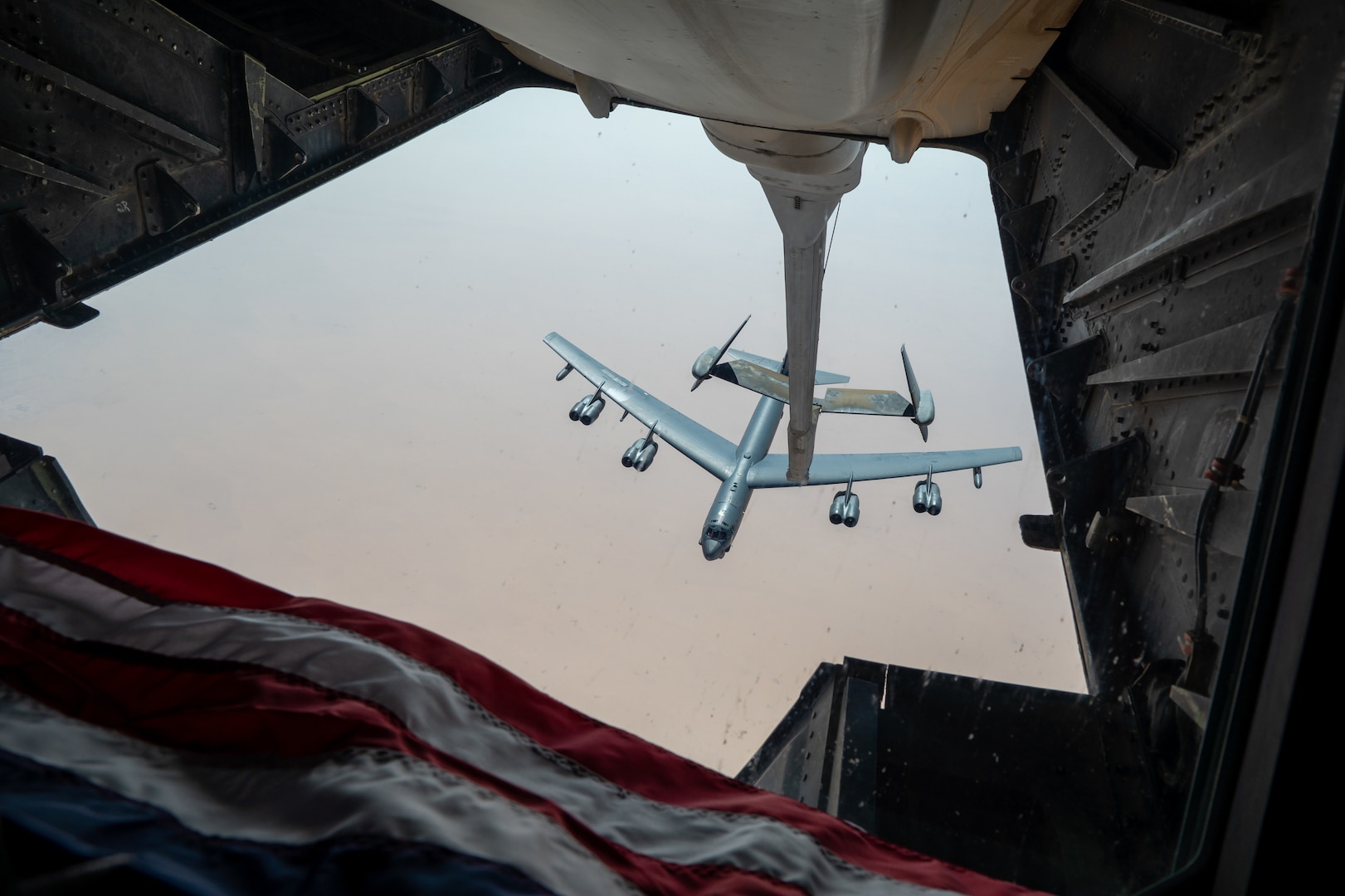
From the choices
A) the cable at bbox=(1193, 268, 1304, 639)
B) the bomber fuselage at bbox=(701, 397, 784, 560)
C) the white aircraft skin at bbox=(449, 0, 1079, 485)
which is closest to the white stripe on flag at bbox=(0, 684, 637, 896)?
the cable at bbox=(1193, 268, 1304, 639)

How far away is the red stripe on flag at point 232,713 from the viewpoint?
1577 mm

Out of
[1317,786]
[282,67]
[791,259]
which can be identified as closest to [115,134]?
[282,67]

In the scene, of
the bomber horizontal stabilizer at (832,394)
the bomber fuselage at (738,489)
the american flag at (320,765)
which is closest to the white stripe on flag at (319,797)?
the american flag at (320,765)

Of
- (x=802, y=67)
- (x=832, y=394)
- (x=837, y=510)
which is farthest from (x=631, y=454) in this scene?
(x=802, y=67)

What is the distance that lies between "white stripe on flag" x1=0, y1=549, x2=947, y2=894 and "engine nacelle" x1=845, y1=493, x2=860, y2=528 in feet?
45.0

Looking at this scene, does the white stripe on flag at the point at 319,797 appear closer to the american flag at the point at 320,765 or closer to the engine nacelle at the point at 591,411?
the american flag at the point at 320,765

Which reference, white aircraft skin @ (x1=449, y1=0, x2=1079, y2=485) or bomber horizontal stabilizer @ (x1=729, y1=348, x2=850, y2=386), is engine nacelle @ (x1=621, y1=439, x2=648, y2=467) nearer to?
bomber horizontal stabilizer @ (x1=729, y1=348, x2=850, y2=386)

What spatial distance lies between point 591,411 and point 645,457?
1461 mm

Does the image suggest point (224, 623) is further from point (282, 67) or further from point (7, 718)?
point (282, 67)

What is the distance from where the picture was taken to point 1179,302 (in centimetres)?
277

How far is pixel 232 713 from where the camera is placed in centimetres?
163

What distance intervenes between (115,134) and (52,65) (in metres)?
0.35

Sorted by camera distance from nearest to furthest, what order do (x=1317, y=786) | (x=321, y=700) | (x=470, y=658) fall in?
(x=1317, y=786) < (x=321, y=700) < (x=470, y=658)

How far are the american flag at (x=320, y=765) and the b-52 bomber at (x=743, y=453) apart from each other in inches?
421
